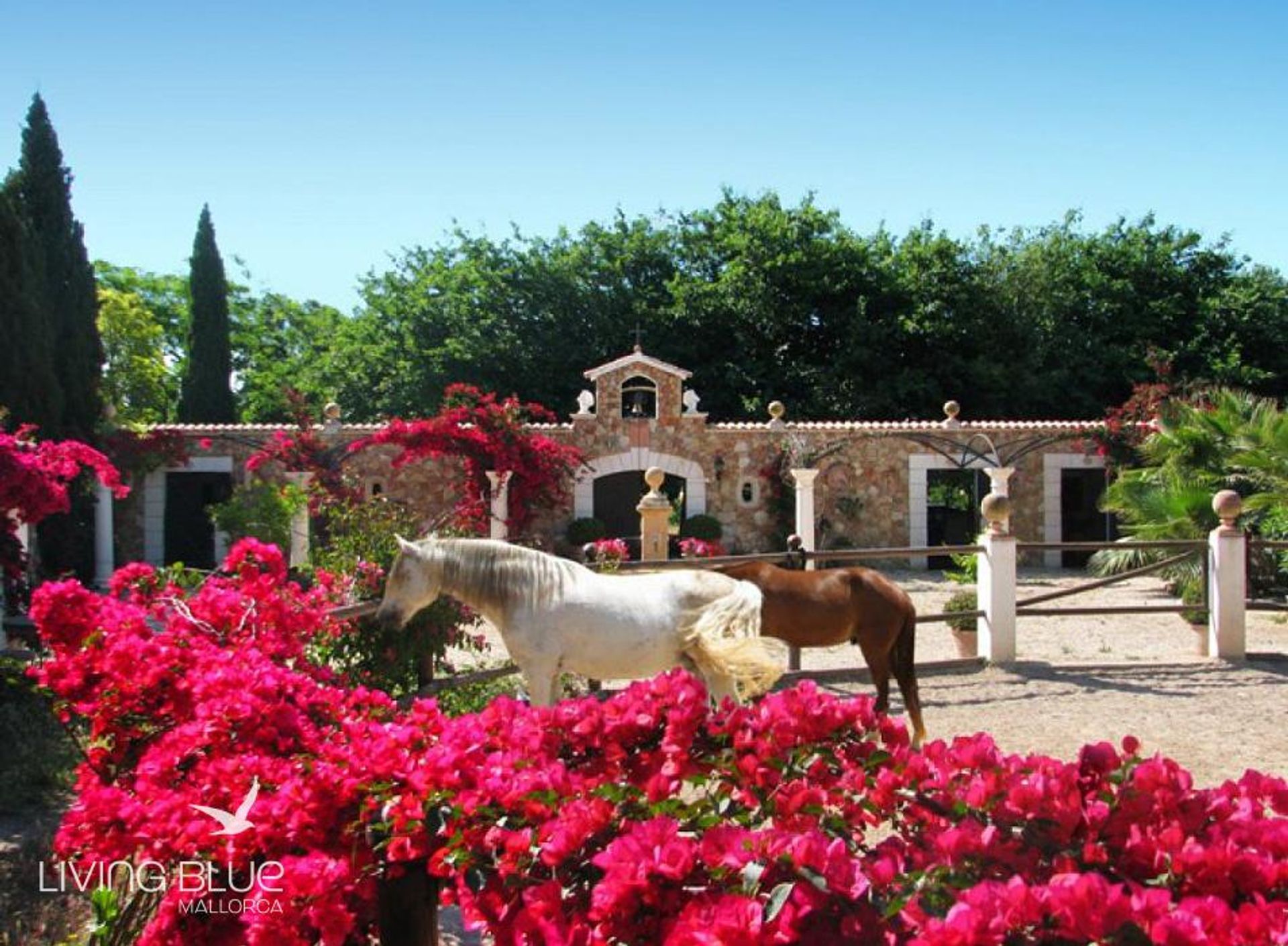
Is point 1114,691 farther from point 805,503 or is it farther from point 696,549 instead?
point 805,503

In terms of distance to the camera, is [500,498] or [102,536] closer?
[102,536]

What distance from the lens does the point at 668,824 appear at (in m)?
1.81

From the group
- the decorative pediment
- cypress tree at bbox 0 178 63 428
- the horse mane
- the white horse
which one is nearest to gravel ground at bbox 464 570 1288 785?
the white horse

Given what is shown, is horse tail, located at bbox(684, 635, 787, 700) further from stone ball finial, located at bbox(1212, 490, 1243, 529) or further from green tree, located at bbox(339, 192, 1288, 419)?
green tree, located at bbox(339, 192, 1288, 419)

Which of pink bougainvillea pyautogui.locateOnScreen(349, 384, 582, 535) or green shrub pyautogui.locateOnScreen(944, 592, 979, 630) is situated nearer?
green shrub pyautogui.locateOnScreen(944, 592, 979, 630)

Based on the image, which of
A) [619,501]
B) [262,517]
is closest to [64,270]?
[262,517]

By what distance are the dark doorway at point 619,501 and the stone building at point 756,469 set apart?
0.02 meters

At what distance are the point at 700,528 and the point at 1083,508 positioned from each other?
761 cm

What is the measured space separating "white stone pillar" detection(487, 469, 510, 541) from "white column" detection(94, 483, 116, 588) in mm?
5873

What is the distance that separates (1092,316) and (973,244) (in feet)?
13.9

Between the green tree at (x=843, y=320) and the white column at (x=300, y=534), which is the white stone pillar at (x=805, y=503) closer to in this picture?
the green tree at (x=843, y=320)

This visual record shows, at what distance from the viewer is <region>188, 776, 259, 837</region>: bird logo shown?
2.25 m

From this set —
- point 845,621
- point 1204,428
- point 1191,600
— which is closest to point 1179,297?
point 1204,428

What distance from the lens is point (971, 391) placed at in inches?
967
